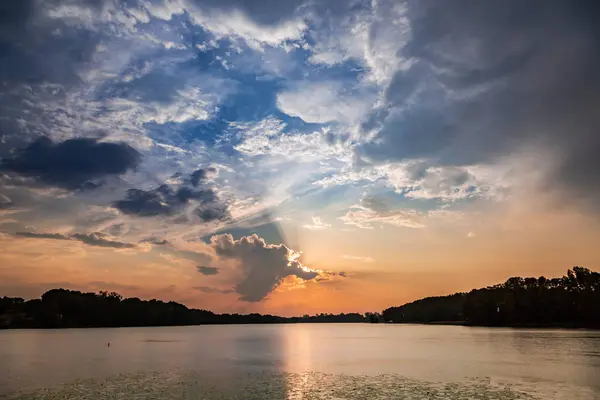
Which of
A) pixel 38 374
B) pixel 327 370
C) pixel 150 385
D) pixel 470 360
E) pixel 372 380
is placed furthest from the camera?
pixel 470 360

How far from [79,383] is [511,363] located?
62.2 metres

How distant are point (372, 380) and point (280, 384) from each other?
11.5 meters

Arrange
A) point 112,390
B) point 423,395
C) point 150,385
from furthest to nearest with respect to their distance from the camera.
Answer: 1. point 150,385
2. point 112,390
3. point 423,395

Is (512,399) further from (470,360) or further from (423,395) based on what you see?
(470,360)

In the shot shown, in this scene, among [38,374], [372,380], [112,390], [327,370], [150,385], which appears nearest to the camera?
[112,390]

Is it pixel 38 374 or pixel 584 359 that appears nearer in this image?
pixel 38 374

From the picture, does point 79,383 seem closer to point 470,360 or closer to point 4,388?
point 4,388

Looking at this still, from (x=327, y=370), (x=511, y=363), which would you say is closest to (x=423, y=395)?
(x=327, y=370)

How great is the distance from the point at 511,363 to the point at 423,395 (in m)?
36.8

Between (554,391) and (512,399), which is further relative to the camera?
(554,391)

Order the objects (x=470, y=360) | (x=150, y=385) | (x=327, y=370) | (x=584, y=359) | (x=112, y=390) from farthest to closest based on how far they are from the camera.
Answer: (x=470, y=360) < (x=584, y=359) < (x=327, y=370) < (x=150, y=385) < (x=112, y=390)

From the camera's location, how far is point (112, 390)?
50062 mm

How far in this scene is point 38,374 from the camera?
209 ft

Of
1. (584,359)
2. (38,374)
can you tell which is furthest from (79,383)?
(584,359)
